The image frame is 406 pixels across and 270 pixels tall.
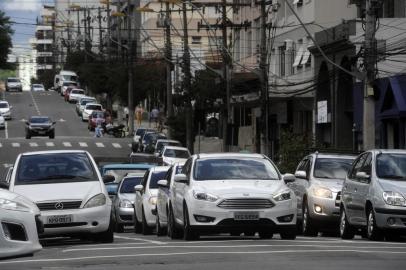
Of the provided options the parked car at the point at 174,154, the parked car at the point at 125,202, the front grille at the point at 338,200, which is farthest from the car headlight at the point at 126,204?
the parked car at the point at 174,154

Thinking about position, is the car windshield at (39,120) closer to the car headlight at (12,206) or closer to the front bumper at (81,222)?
the front bumper at (81,222)

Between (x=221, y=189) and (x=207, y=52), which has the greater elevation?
(x=207, y=52)

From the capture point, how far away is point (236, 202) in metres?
18.8

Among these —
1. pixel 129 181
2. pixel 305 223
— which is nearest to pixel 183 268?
pixel 305 223

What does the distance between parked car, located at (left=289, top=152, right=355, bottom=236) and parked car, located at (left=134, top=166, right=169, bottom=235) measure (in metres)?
3.47

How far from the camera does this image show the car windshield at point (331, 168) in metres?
24.0

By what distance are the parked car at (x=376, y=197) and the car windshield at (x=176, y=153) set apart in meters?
28.3

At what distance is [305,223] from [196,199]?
16.9 ft

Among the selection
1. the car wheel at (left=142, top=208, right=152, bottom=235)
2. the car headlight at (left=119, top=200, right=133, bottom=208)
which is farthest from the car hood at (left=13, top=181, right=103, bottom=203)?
the car headlight at (left=119, top=200, right=133, bottom=208)

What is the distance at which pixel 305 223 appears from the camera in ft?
77.6

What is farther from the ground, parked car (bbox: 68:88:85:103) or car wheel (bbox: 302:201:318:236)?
parked car (bbox: 68:88:85:103)

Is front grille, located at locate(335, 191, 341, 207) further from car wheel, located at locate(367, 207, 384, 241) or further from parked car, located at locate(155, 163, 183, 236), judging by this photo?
parked car, located at locate(155, 163, 183, 236)

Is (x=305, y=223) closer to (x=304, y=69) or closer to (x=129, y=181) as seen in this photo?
(x=129, y=181)

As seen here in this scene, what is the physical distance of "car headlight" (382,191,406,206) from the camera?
19141 millimetres
